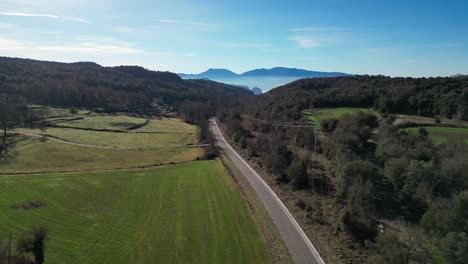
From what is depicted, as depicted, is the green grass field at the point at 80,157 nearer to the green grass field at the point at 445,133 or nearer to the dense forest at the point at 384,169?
the dense forest at the point at 384,169

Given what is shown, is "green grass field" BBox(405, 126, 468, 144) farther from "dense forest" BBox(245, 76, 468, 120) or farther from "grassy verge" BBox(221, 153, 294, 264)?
"grassy verge" BBox(221, 153, 294, 264)

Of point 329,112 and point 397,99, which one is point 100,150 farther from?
point 397,99

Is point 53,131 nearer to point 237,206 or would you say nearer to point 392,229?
point 237,206

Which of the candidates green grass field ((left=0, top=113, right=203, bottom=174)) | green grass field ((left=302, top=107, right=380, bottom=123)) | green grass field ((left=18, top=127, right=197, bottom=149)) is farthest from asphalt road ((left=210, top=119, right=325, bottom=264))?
green grass field ((left=18, top=127, right=197, bottom=149))

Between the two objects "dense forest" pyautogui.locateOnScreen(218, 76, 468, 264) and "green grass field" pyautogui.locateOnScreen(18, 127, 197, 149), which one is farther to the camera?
"green grass field" pyautogui.locateOnScreen(18, 127, 197, 149)

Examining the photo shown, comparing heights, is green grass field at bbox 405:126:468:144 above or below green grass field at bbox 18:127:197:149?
above

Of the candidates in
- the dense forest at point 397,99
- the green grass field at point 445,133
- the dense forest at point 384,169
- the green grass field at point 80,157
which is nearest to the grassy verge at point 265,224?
the dense forest at point 384,169
